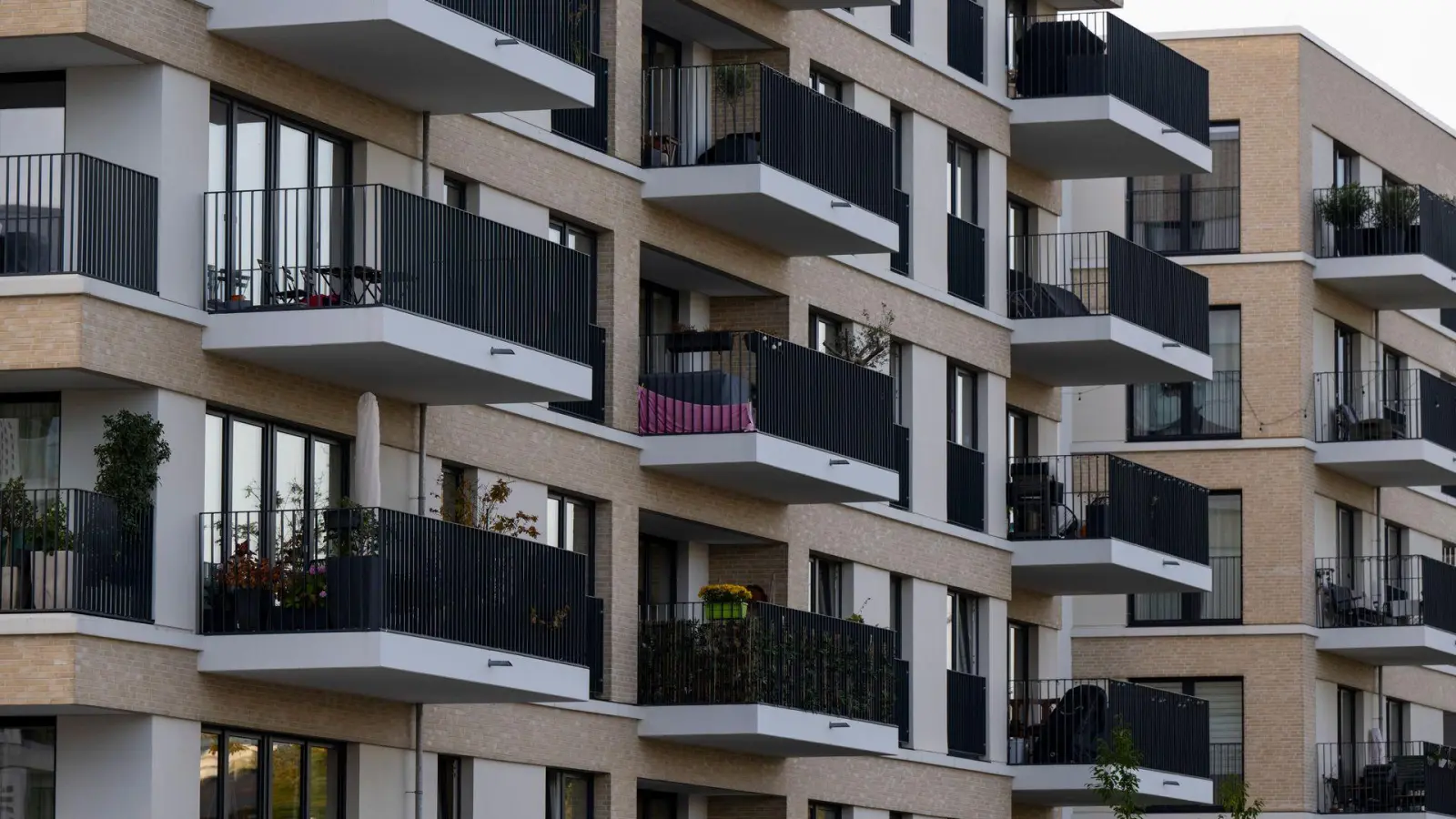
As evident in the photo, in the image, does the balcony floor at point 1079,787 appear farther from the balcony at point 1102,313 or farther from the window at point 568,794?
the window at point 568,794

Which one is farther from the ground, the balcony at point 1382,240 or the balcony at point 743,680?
the balcony at point 1382,240

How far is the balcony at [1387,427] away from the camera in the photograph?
173 feet

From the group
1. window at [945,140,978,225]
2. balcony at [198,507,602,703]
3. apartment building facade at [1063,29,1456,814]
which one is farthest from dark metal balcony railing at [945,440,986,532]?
balcony at [198,507,602,703]

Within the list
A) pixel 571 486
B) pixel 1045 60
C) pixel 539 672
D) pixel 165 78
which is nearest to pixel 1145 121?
pixel 1045 60

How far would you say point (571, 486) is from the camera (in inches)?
1329

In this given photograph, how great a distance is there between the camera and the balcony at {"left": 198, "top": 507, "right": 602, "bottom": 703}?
27672mm

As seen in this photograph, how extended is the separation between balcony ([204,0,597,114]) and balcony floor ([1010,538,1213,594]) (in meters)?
13.4

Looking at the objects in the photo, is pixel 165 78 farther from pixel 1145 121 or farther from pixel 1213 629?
pixel 1213 629

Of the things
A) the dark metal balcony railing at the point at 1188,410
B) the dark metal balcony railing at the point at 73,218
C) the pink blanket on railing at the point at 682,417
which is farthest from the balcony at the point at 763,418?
the dark metal balcony railing at the point at 1188,410

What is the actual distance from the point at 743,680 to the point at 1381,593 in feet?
71.8

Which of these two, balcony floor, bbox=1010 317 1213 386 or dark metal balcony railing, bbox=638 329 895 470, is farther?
balcony floor, bbox=1010 317 1213 386

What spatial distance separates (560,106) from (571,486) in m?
4.34

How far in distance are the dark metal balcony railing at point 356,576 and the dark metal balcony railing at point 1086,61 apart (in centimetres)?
1633

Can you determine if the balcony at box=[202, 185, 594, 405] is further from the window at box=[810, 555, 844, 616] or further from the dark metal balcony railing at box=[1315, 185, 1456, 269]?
the dark metal balcony railing at box=[1315, 185, 1456, 269]
